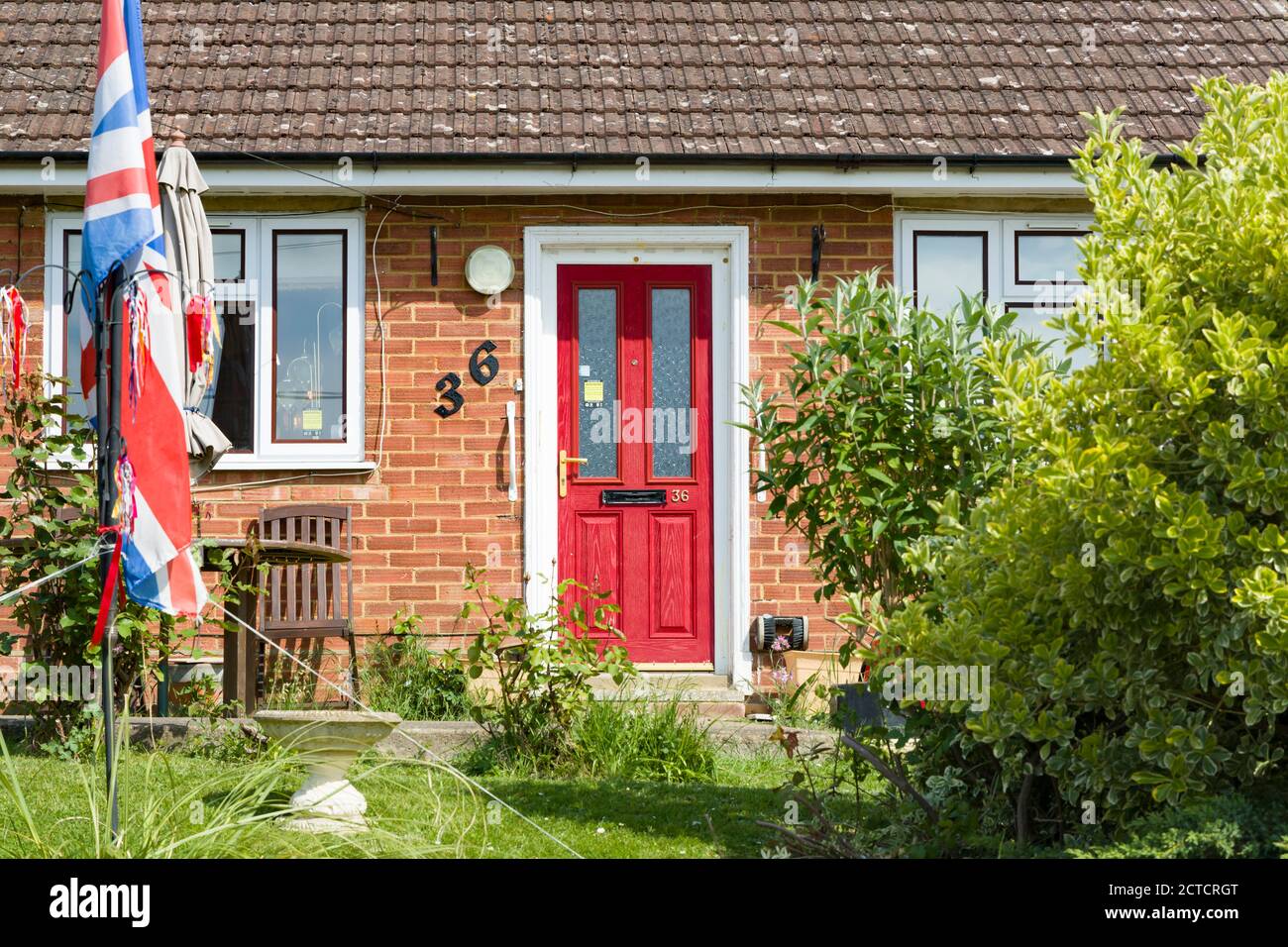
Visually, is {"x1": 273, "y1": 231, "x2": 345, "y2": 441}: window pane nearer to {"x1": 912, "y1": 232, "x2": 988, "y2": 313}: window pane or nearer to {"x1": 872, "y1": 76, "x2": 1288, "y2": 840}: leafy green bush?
{"x1": 912, "y1": 232, "x2": 988, "y2": 313}: window pane

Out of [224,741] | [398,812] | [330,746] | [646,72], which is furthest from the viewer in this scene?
[646,72]

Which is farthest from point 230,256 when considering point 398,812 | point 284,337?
point 398,812

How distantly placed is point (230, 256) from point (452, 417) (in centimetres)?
175

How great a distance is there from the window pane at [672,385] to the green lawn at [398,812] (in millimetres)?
2425

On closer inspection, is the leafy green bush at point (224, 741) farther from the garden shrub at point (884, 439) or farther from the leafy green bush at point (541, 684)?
the garden shrub at point (884, 439)

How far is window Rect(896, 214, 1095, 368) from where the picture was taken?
848 centimetres

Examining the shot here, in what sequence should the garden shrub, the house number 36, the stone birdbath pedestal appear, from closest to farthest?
1. the garden shrub
2. the stone birdbath pedestal
3. the house number 36

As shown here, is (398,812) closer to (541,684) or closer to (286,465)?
(541,684)

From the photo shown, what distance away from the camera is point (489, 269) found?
828 cm

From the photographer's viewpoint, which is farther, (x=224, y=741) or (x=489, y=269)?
(x=489, y=269)

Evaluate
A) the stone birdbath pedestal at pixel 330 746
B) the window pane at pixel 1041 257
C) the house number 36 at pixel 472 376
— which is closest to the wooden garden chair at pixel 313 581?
the house number 36 at pixel 472 376

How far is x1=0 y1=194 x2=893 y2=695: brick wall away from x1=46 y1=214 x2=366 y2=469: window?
0.11 meters

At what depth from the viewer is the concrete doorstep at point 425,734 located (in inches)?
251

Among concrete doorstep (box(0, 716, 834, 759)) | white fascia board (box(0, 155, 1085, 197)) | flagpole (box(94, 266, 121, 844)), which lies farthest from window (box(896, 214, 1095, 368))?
flagpole (box(94, 266, 121, 844))
